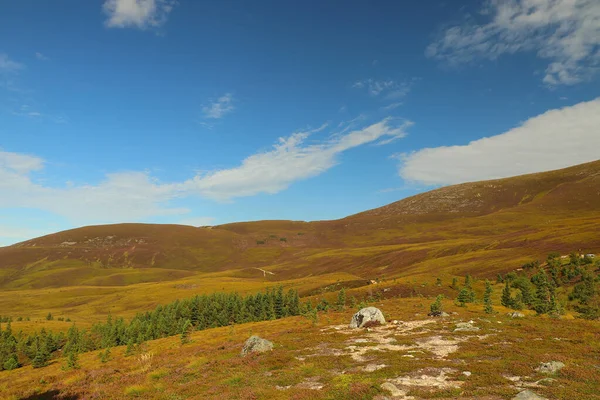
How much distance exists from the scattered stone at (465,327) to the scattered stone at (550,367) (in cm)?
1469

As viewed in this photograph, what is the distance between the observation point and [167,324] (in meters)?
89.6

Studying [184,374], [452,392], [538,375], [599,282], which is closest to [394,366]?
[452,392]

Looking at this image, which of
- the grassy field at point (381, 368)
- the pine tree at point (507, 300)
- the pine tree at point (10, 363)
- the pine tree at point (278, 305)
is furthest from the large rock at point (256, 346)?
the pine tree at point (10, 363)

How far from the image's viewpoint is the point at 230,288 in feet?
555

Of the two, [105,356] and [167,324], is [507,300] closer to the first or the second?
[105,356]

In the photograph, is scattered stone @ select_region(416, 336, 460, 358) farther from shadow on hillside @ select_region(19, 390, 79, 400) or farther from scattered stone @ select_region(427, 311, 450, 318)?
shadow on hillside @ select_region(19, 390, 79, 400)

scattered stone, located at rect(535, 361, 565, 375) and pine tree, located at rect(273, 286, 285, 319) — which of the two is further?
pine tree, located at rect(273, 286, 285, 319)

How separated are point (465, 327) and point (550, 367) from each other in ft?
55.5

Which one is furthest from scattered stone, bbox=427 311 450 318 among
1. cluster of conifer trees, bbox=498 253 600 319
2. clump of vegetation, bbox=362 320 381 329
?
cluster of conifer trees, bbox=498 253 600 319

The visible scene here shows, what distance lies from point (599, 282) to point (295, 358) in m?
63.2

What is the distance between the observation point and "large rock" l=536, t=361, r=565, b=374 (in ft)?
65.1

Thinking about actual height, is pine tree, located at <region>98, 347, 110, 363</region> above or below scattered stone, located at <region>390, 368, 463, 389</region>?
below

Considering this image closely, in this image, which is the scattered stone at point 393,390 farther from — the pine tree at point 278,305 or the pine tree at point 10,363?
the pine tree at point 10,363

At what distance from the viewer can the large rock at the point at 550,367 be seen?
1984cm
